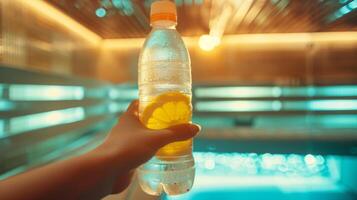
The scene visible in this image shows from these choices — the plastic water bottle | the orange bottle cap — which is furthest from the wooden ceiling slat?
the orange bottle cap

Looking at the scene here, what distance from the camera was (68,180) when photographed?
1.33 feet

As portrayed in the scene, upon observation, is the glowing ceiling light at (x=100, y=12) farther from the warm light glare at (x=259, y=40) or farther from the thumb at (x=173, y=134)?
the thumb at (x=173, y=134)

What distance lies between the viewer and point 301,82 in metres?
2.69

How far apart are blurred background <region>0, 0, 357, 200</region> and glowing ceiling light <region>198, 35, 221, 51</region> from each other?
1cm

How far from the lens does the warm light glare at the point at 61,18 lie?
1.63 meters

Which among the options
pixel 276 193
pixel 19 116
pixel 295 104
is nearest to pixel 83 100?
pixel 19 116

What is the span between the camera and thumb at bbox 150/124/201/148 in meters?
0.50

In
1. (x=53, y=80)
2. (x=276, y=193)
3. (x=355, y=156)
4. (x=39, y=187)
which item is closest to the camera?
(x=39, y=187)

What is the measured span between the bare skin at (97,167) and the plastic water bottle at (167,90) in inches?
3.0

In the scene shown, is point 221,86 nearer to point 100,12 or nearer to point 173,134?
point 100,12

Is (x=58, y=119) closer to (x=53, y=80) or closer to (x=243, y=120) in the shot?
(x=53, y=80)

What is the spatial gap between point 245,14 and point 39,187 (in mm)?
1898

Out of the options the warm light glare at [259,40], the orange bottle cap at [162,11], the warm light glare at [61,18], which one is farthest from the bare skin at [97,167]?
Answer: the warm light glare at [259,40]

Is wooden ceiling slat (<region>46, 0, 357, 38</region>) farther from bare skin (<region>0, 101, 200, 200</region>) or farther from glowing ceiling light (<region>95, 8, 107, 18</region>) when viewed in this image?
bare skin (<region>0, 101, 200, 200</region>)
